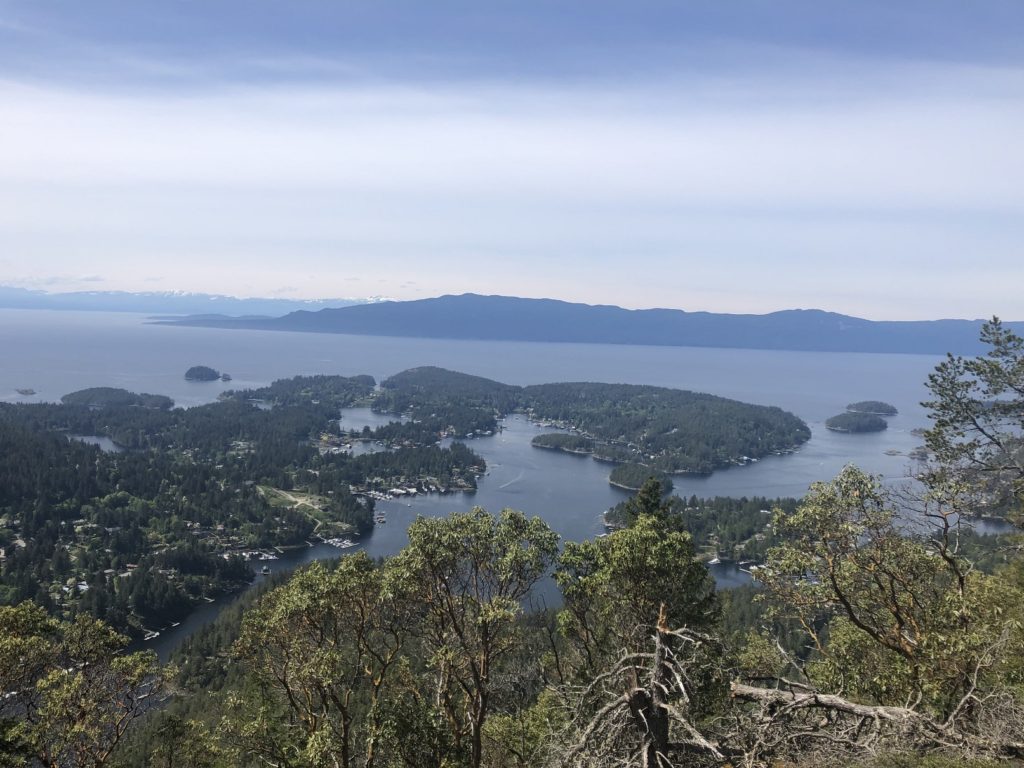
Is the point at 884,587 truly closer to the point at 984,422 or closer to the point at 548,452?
the point at 984,422

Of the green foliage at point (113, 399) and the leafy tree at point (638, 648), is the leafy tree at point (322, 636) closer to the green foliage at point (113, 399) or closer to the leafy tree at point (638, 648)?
the leafy tree at point (638, 648)

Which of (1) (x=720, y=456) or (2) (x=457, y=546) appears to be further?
(1) (x=720, y=456)

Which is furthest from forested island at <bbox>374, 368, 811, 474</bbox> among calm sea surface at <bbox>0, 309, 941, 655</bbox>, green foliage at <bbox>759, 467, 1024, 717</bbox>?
green foliage at <bbox>759, 467, 1024, 717</bbox>

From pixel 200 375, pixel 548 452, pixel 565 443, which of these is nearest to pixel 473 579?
pixel 548 452

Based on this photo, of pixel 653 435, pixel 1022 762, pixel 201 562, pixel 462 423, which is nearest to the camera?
pixel 1022 762

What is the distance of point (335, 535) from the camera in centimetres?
5894

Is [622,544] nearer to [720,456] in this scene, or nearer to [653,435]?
[720,456]

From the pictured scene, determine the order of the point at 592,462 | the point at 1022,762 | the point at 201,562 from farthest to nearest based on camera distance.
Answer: the point at 592,462 < the point at 201,562 < the point at 1022,762

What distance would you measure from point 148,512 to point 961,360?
67.4 metres

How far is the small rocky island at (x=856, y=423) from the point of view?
114375 mm

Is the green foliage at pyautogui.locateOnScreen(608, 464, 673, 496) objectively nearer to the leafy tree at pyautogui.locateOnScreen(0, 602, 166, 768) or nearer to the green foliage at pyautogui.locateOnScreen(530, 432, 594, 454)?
the green foliage at pyautogui.locateOnScreen(530, 432, 594, 454)

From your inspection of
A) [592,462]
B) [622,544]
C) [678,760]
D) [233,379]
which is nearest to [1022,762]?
[678,760]

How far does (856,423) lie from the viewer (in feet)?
378

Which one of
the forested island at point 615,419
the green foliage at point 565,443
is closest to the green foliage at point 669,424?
the forested island at point 615,419
